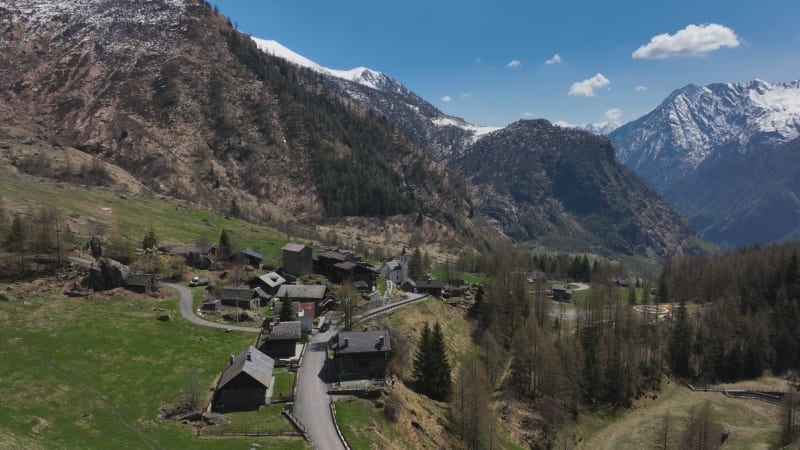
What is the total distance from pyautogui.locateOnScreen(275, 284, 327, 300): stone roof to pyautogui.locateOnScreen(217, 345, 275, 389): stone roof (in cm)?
3199

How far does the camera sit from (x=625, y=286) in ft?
641

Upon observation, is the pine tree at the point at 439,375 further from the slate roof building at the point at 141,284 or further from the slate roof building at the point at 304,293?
the slate roof building at the point at 141,284

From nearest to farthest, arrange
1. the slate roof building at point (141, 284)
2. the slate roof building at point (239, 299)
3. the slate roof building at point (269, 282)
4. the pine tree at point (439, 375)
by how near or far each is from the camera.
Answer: the pine tree at point (439, 375) → the slate roof building at point (141, 284) → the slate roof building at point (239, 299) → the slate roof building at point (269, 282)

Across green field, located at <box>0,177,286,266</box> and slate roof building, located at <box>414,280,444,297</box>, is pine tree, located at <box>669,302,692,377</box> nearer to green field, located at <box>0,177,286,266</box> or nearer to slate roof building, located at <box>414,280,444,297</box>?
slate roof building, located at <box>414,280,444,297</box>

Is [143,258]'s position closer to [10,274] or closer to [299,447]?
[10,274]

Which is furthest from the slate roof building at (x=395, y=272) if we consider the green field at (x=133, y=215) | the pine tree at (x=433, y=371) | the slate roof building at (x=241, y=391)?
the slate roof building at (x=241, y=391)

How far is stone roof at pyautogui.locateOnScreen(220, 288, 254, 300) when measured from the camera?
308ft

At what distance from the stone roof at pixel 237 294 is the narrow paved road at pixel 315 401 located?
23.0 meters

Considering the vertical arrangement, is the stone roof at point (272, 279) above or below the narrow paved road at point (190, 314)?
above

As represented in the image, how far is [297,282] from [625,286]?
147887 mm

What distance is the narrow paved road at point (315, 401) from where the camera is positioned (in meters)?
49.5

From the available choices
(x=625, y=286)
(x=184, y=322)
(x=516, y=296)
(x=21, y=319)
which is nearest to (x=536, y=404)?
(x=516, y=296)

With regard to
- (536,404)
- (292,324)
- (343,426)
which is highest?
(292,324)

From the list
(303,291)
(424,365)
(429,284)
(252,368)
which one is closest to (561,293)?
(429,284)
